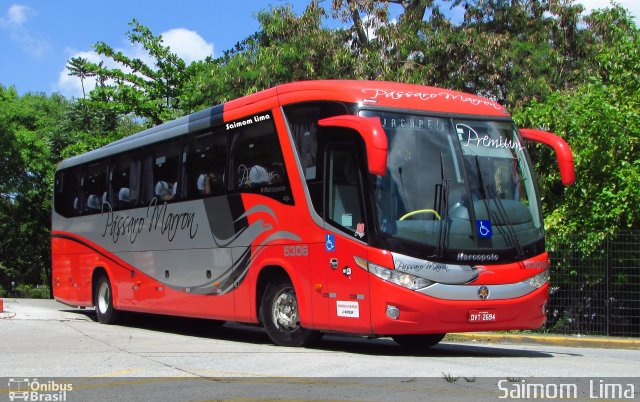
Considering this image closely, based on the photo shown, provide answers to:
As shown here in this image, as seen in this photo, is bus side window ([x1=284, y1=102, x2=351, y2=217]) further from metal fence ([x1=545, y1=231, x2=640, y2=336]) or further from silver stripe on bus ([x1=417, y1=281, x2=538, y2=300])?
metal fence ([x1=545, y1=231, x2=640, y2=336])

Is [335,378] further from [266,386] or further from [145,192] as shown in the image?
[145,192]

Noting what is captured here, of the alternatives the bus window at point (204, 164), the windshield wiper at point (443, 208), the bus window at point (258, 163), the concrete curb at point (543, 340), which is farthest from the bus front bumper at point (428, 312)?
the concrete curb at point (543, 340)

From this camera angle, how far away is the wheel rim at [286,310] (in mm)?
11961

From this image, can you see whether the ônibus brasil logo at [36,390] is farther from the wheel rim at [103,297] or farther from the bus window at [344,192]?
the wheel rim at [103,297]

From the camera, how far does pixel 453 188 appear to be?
10695 mm

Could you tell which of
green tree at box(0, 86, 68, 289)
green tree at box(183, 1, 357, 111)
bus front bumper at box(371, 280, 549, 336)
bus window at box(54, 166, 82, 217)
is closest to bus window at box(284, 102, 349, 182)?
bus front bumper at box(371, 280, 549, 336)

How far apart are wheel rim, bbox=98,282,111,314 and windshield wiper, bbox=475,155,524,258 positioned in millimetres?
10043

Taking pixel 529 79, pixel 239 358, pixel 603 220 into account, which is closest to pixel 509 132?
pixel 239 358

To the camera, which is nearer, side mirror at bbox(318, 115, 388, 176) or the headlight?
side mirror at bbox(318, 115, 388, 176)

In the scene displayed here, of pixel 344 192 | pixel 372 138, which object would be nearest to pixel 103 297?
pixel 344 192

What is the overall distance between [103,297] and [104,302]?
0.36 feet

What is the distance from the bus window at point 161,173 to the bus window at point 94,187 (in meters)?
2.13

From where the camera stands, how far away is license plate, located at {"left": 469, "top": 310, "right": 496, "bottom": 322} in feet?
34.6

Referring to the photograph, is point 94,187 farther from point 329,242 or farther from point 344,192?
point 344,192
